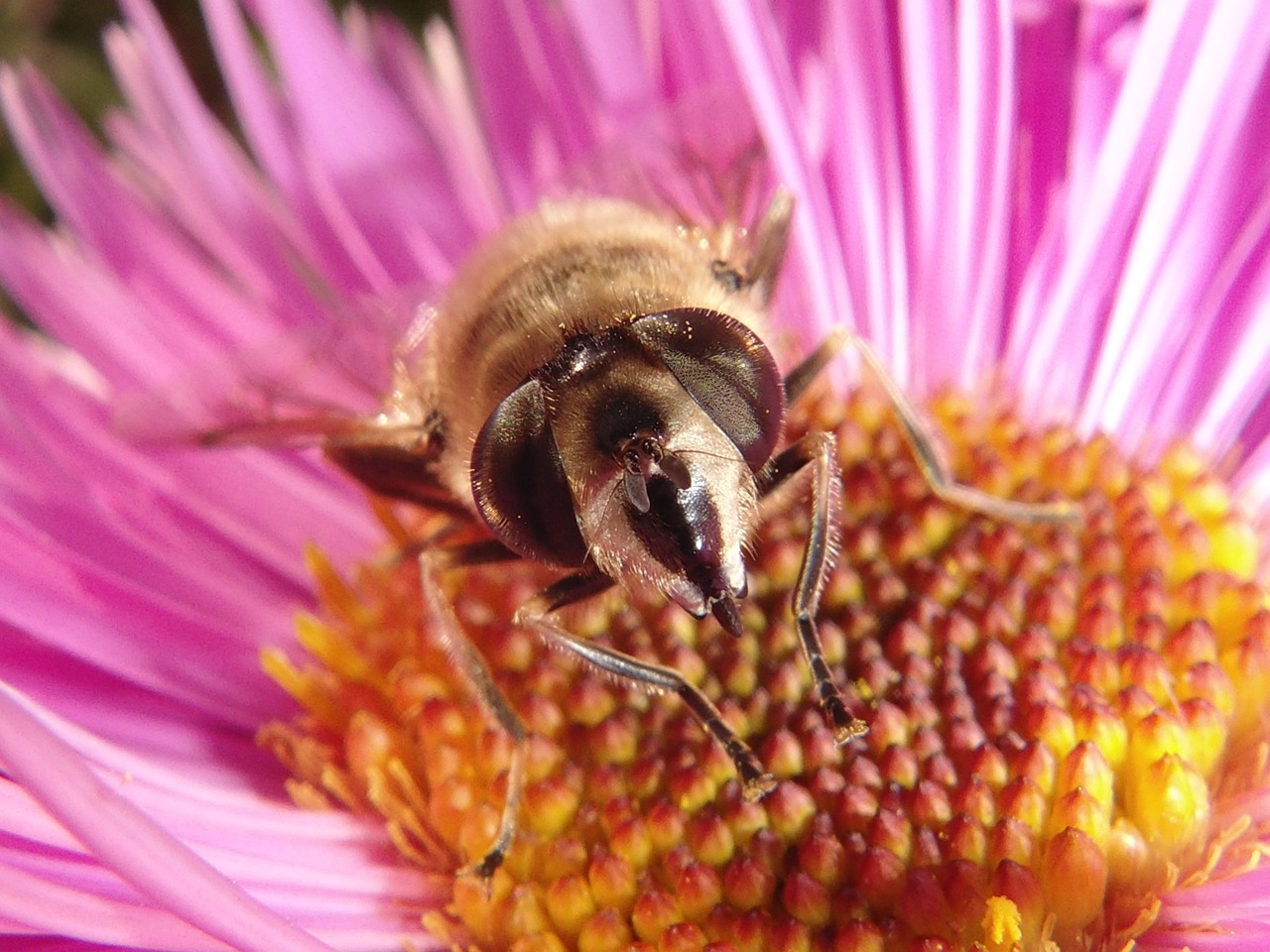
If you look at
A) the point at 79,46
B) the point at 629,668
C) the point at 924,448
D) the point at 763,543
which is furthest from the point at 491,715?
the point at 79,46

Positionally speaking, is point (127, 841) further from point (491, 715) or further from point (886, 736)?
point (886, 736)

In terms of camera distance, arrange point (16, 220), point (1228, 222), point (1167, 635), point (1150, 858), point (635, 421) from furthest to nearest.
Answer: point (16, 220) → point (1228, 222) → point (1167, 635) → point (1150, 858) → point (635, 421)

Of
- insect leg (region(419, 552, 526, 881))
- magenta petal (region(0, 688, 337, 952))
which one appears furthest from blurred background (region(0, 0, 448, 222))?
magenta petal (region(0, 688, 337, 952))

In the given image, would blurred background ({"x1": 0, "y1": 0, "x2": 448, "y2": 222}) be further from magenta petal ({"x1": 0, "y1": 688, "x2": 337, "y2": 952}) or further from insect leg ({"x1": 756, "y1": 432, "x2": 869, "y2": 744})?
magenta petal ({"x1": 0, "y1": 688, "x2": 337, "y2": 952})

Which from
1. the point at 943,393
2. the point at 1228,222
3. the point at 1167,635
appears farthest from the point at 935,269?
the point at 1167,635

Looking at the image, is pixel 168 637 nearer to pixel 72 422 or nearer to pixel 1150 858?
pixel 72 422

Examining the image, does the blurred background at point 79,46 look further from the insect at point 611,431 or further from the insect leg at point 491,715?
the insect leg at point 491,715
